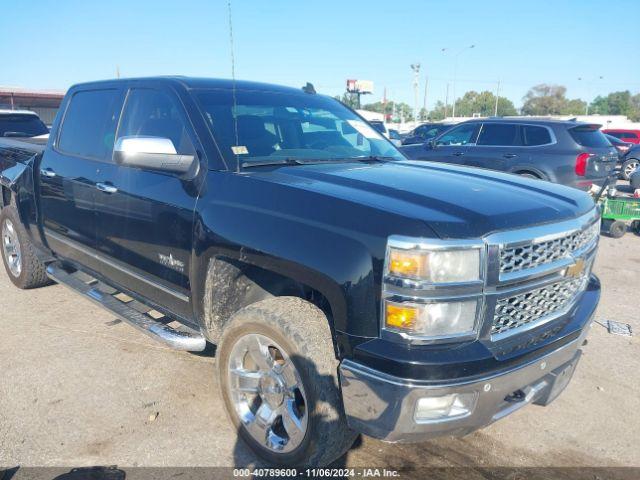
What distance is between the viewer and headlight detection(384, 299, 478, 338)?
218 centimetres

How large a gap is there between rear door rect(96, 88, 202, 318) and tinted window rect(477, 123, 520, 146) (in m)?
7.60

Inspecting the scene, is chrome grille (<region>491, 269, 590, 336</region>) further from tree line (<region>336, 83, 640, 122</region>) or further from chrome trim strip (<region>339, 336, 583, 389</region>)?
tree line (<region>336, 83, 640, 122</region>)

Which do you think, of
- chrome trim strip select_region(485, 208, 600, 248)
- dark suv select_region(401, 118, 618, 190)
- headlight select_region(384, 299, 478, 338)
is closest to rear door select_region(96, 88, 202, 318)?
headlight select_region(384, 299, 478, 338)

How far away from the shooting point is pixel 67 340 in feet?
14.3

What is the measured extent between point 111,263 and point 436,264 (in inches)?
103

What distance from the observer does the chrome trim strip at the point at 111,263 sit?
333 centimetres

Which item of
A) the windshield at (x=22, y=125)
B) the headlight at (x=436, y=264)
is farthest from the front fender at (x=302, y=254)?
the windshield at (x=22, y=125)

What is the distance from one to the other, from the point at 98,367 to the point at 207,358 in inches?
30.7

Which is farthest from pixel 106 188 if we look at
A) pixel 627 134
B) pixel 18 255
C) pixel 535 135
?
pixel 627 134

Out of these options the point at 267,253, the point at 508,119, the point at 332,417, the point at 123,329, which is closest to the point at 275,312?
the point at 267,253

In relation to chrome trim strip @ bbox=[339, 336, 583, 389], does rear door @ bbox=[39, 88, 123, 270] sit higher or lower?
higher

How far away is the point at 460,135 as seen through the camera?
34.4 feet

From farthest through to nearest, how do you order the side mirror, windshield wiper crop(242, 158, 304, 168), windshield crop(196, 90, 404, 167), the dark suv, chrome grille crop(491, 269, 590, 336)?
1. the dark suv
2. windshield crop(196, 90, 404, 167)
3. windshield wiper crop(242, 158, 304, 168)
4. the side mirror
5. chrome grille crop(491, 269, 590, 336)

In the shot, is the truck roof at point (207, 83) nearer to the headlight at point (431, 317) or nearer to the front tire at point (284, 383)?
the front tire at point (284, 383)
